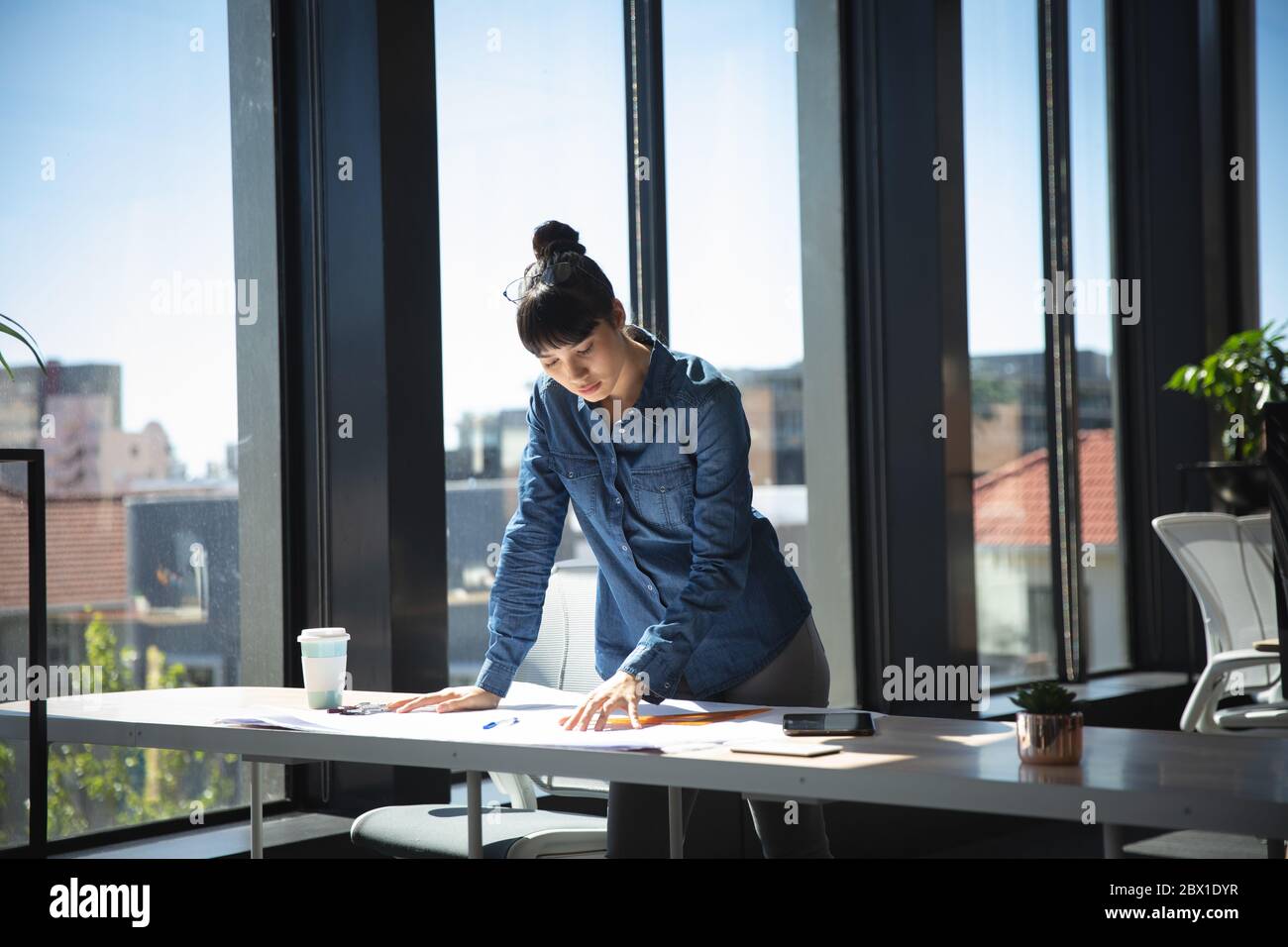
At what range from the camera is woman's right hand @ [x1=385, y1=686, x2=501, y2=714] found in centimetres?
234

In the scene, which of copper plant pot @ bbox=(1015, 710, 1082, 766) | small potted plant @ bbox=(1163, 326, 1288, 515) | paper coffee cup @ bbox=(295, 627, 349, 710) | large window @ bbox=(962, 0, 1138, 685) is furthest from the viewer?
large window @ bbox=(962, 0, 1138, 685)

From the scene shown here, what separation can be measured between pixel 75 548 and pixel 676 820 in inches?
66.9

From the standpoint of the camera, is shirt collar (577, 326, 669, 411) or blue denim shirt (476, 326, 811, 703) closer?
blue denim shirt (476, 326, 811, 703)

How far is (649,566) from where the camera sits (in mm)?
2404

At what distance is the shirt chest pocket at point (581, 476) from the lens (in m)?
2.42

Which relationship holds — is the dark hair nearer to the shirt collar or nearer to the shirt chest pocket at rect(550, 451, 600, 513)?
the shirt collar

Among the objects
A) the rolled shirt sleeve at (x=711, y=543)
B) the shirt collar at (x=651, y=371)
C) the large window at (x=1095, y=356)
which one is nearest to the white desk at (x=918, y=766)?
the rolled shirt sleeve at (x=711, y=543)

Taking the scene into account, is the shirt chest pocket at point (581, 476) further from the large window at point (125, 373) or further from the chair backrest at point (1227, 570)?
the chair backrest at point (1227, 570)

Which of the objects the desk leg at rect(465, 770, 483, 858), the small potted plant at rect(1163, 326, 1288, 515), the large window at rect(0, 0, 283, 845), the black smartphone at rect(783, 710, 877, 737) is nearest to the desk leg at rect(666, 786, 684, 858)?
the black smartphone at rect(783, 710, 877, 737)

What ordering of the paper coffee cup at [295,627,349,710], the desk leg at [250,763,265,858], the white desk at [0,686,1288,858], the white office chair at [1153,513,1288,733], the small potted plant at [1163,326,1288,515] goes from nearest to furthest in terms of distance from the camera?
1. the white desk at [0,686,1288,858]
2. the paper coffee cup at [295,627,349,710]
3. the desk leg at [250,763,265,858]
4. the white office chair at [1153,513,1288,733]
5. the small potted plant at [1163,326,1288,515]

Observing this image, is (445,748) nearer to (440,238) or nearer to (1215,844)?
(440,238)

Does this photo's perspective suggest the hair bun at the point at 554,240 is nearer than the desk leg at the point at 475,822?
No

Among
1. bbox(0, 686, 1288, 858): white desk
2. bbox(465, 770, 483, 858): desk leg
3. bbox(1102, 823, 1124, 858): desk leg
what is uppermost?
bbox(0, 686, 1288, 858): white desk

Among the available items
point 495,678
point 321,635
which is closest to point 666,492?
point 495,678
